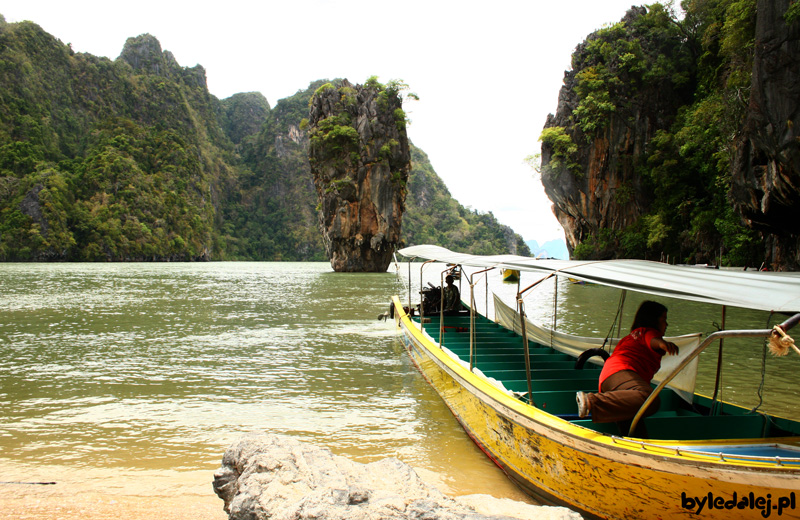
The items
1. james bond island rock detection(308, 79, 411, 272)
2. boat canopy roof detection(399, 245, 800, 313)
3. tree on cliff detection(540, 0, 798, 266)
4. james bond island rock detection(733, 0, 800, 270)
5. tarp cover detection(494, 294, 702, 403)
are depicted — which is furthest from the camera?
james bond island rock detection(308, 79, 411, 272)

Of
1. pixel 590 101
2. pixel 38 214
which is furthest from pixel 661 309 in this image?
pixel 38 214

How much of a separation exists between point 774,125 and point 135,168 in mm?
86373

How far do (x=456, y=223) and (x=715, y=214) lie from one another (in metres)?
95.1

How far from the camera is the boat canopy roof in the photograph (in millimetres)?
2984

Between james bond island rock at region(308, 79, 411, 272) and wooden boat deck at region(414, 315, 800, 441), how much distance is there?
1426 inches

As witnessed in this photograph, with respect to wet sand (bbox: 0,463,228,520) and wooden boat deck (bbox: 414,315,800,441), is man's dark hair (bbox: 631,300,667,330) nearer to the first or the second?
wooden boat deck (bbox: 414,315,800,441)

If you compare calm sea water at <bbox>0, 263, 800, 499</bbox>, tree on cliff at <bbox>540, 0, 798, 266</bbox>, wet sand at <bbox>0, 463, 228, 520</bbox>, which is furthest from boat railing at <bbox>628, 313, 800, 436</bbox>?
tree on cliff at <bbox>540, 0, 798, 266</bbox>

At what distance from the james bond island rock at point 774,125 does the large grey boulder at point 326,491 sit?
14030 millimetres

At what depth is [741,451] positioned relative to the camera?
3389 mm

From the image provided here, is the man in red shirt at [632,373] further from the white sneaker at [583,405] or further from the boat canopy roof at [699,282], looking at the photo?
the boat canopy roof at [699,282]

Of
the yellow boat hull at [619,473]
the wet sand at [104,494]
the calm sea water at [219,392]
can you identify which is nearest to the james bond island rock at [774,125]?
the calm sea water at [219,392]

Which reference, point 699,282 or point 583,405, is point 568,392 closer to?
point 583,405

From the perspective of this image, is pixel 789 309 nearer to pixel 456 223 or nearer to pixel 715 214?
pixel 715 214

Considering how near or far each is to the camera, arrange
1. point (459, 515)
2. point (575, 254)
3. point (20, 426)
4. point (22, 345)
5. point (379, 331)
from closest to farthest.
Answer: point (459, 515), point (20, 426), point (22, 345), point (379, 331), point (575, 254)
